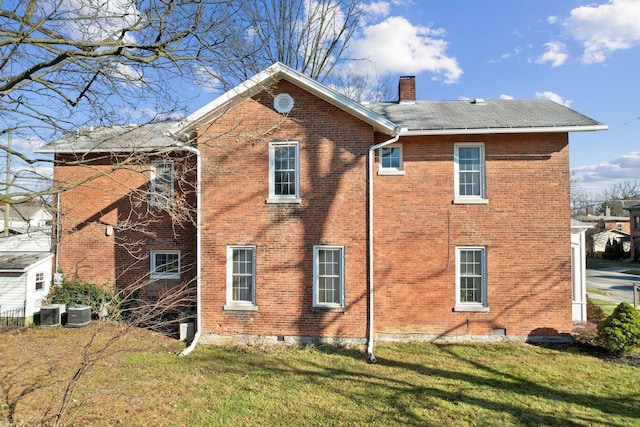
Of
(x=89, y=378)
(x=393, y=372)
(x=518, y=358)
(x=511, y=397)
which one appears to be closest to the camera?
(x=511, y=397)

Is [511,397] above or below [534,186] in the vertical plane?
below

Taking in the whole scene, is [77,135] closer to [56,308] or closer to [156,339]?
[156,339]

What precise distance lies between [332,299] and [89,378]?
240 inches

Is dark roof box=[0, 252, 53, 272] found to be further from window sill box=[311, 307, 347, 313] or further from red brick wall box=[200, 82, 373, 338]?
window sill box=[311, 307, 347, 313]

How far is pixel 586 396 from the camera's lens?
7180 mm

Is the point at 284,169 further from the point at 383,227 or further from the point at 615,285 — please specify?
the point at 615,285

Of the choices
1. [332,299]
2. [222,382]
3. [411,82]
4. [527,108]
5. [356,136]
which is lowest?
[222,382]

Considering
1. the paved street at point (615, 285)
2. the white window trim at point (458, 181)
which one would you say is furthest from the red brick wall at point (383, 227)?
the paved street at point (615, 285)

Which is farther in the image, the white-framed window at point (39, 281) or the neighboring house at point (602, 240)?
the neighboring house at point (602, 240)

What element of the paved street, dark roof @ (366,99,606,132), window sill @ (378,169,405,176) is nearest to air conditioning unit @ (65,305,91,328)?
window sill @ (378,169,405,176)

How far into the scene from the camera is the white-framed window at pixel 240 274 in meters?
10.6

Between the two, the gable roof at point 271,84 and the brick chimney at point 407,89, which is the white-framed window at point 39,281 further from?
the brick chimney at point 407,89

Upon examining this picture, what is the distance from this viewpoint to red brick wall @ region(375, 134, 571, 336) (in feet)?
34.3

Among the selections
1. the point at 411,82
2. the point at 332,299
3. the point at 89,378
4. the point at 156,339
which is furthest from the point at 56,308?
the point at 411,82
